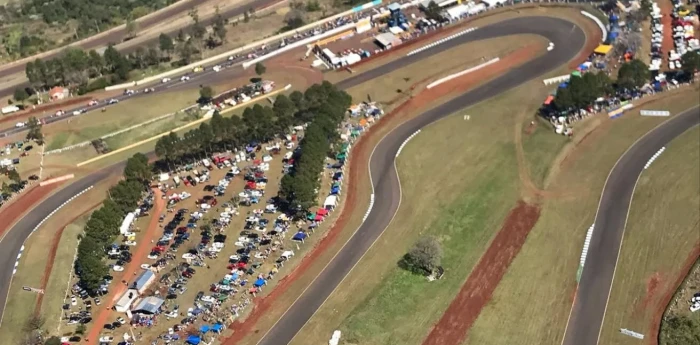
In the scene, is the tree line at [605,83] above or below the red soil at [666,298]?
above

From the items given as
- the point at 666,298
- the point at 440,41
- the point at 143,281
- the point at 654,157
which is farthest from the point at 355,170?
the point at 666,298

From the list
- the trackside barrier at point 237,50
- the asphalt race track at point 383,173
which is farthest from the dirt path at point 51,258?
the trackside barrier at point 237,50

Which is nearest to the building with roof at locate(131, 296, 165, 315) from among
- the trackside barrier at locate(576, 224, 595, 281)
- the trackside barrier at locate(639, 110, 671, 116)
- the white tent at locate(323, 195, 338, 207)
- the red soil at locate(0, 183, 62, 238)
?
the white tent at locate(323, 195, 338, 207)

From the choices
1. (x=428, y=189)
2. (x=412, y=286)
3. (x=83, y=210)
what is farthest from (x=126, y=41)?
(x=412, y=286)

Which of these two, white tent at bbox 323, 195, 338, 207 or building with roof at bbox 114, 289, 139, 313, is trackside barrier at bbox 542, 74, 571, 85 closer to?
white tent at bbox 323, 195, 338, 207

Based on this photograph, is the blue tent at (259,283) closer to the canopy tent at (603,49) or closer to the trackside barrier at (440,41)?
the trackside barrier at (440,41)

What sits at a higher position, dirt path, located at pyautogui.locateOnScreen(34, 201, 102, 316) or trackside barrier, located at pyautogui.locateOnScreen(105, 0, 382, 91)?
trackside barrier, located at pyautogui.locateOnScreen(105, 0, 382, 91)
